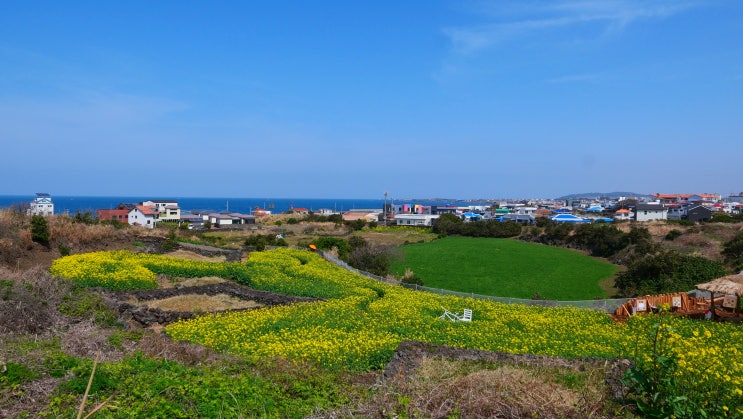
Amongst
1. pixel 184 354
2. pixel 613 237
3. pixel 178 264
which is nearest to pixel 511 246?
pixel 613 237

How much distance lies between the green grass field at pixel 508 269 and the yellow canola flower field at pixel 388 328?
11.4 metres

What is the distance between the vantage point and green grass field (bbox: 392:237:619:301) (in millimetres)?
35469

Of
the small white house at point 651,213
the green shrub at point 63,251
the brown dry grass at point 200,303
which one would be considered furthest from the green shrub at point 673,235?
the green shrub at point 63,251

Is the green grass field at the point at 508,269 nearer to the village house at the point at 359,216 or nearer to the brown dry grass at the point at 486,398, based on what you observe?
the brown dry grass at the point at 486,398

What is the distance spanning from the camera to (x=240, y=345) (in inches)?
517

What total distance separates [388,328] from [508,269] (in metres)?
30.2

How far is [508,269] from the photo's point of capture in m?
44.5

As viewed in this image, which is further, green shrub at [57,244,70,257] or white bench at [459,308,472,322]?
green shrub at [57,244,70,257]

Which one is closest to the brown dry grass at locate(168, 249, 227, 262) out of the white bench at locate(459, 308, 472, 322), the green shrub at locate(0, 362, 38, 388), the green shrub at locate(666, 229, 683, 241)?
the white bench at locate(459, 308, 472, 322)

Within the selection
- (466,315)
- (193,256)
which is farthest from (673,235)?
(193,256)

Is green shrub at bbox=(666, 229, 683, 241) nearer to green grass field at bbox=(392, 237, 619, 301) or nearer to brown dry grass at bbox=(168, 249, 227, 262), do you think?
green grass field at bbox=(392, 237, 619, 301)

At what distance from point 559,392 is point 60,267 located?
20.9 meters

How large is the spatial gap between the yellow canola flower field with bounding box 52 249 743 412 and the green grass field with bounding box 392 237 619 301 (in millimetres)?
11441

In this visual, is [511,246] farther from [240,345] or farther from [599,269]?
[240,345]
